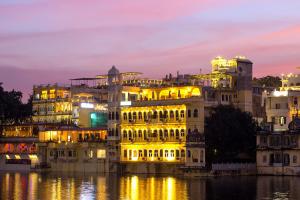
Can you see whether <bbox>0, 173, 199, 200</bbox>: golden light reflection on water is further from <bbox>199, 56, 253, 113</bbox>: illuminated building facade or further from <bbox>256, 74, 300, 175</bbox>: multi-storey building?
<bbox>199, 56, 253, 113</bbox>: illuminated building facade

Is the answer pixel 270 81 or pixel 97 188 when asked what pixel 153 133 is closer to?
pixel 97 188

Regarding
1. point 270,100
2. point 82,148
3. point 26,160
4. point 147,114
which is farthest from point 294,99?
point 26,160

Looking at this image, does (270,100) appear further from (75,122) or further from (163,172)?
(75,122)

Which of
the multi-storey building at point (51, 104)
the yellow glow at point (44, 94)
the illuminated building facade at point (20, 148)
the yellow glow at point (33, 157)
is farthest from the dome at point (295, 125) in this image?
the yellow glow at point (44, 94)

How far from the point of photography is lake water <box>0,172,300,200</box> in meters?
68.5

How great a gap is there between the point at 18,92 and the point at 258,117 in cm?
4694

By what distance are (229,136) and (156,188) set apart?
91.0 feet

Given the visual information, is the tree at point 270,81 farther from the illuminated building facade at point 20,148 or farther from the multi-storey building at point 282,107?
the illuminated building facade at point 20,148

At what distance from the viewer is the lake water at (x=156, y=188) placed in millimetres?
68500

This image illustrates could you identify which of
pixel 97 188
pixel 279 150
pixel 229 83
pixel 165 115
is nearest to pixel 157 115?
pixel 165 115

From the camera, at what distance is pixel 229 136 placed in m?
102

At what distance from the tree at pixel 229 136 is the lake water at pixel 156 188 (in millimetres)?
7614

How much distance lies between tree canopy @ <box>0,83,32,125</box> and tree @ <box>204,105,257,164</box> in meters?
44.8

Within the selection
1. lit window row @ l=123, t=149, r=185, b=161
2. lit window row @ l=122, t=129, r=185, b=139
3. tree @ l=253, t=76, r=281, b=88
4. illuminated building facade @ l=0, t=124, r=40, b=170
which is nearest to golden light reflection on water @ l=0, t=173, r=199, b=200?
lit window row @ l=123, t=149, r=185, b=161
